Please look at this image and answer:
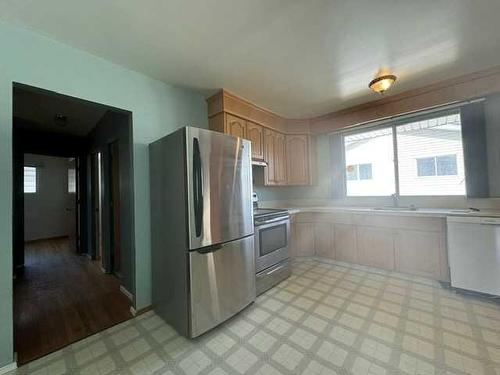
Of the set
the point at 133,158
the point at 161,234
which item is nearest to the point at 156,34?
the point at 133,158

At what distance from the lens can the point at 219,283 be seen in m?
1.93

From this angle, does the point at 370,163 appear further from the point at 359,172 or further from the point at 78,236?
the point at 78,236

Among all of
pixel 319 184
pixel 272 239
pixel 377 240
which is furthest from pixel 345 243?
pixel 272 239

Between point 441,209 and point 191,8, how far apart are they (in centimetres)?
362

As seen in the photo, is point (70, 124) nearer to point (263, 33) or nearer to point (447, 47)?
point (263, 33)

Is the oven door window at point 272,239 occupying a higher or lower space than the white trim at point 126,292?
higher

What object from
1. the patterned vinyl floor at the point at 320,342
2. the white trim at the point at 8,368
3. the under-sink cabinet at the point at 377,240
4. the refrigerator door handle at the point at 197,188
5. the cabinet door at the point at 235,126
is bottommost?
the patterned vinyl floor at the point at 320,342

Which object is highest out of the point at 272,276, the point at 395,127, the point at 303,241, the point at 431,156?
the point at 395,127

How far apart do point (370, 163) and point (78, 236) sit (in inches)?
229

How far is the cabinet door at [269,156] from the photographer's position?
3.41 meters

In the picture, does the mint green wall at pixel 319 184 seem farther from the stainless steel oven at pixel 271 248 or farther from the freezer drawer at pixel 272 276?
the freezer drawer at pixel 272 276

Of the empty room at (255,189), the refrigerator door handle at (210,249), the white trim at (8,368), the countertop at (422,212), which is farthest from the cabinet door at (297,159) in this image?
the white trim at (8,368)

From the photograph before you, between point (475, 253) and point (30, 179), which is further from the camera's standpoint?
point (30, 179)

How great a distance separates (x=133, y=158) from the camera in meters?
2.20
